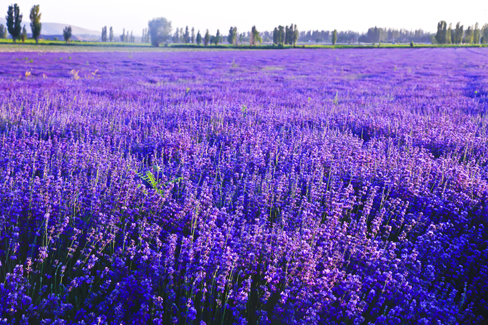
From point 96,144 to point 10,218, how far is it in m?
2.09

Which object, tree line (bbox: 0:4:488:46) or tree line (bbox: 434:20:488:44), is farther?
tree line (bbox: 434:20:488:44)

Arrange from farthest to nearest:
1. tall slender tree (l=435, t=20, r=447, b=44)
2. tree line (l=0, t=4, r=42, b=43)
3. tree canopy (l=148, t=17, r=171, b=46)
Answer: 1. tree canopy (l=148, t=17, r=171, b=46)
2. tall slender tree (l=435, t=20, r=447, b=44)
3. tree line (l=0, t=4, r=42, b=43)

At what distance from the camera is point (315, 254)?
6.80 ft

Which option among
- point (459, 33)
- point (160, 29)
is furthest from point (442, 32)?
point (160, 29)

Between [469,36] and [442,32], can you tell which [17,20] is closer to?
[442,32]

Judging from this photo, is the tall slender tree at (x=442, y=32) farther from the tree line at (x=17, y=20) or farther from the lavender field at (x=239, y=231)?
the lavender field at (x=239, y=231)

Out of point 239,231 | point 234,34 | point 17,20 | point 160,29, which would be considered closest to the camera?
point 239,231

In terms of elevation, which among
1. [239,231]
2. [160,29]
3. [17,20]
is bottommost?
[239,231]

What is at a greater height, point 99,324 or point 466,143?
point 466,143

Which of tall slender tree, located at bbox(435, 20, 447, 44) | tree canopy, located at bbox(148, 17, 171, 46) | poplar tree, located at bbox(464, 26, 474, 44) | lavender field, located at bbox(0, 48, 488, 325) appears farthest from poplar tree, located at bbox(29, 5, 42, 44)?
poplar tree, located at bbox(464, 26, 474, 44)

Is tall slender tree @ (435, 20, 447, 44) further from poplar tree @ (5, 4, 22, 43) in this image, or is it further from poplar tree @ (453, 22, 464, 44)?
poplar tree @ (5, 4, 22, 43)

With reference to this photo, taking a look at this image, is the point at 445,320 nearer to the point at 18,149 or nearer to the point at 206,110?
the point at 18,149

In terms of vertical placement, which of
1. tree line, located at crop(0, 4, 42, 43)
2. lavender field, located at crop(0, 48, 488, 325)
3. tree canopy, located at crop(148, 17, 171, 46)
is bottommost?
lavender field, located at crop(0, 48, 488, 325)

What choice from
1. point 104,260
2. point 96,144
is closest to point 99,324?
point 104,260
